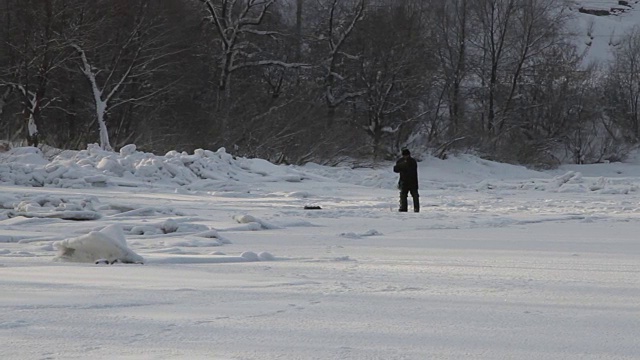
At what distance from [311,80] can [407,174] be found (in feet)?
86.6

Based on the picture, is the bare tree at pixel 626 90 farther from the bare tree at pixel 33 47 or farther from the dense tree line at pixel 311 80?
the bare tree at pixel 33 47

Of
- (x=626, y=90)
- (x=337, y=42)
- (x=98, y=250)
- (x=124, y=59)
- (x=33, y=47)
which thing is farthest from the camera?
(x=626, y=90)

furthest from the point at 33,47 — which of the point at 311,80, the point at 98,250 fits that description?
the point at 98,250

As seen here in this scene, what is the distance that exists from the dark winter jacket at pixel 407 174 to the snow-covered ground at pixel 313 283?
3.20ft

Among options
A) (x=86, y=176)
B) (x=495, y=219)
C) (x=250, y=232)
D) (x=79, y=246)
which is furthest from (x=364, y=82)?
(x=79, y=246)

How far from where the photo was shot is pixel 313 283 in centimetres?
525

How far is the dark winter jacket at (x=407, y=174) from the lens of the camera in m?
15.1

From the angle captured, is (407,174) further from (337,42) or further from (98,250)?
(337,42)

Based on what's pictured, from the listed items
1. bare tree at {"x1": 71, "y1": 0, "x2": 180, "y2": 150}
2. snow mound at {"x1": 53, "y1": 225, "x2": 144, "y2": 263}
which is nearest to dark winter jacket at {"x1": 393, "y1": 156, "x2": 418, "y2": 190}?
snow mound at {"x1": 53, "y1": 225, "x2": 144, "y2": 263}

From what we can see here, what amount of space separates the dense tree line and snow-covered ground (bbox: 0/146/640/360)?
1836cm

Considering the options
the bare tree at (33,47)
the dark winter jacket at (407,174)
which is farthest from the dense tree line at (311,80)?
the dark winter jacket at (407,174)

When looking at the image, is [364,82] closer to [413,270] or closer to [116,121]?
[116,121]

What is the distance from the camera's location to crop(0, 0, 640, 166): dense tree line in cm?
3189

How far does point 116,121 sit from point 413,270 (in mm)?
32460
